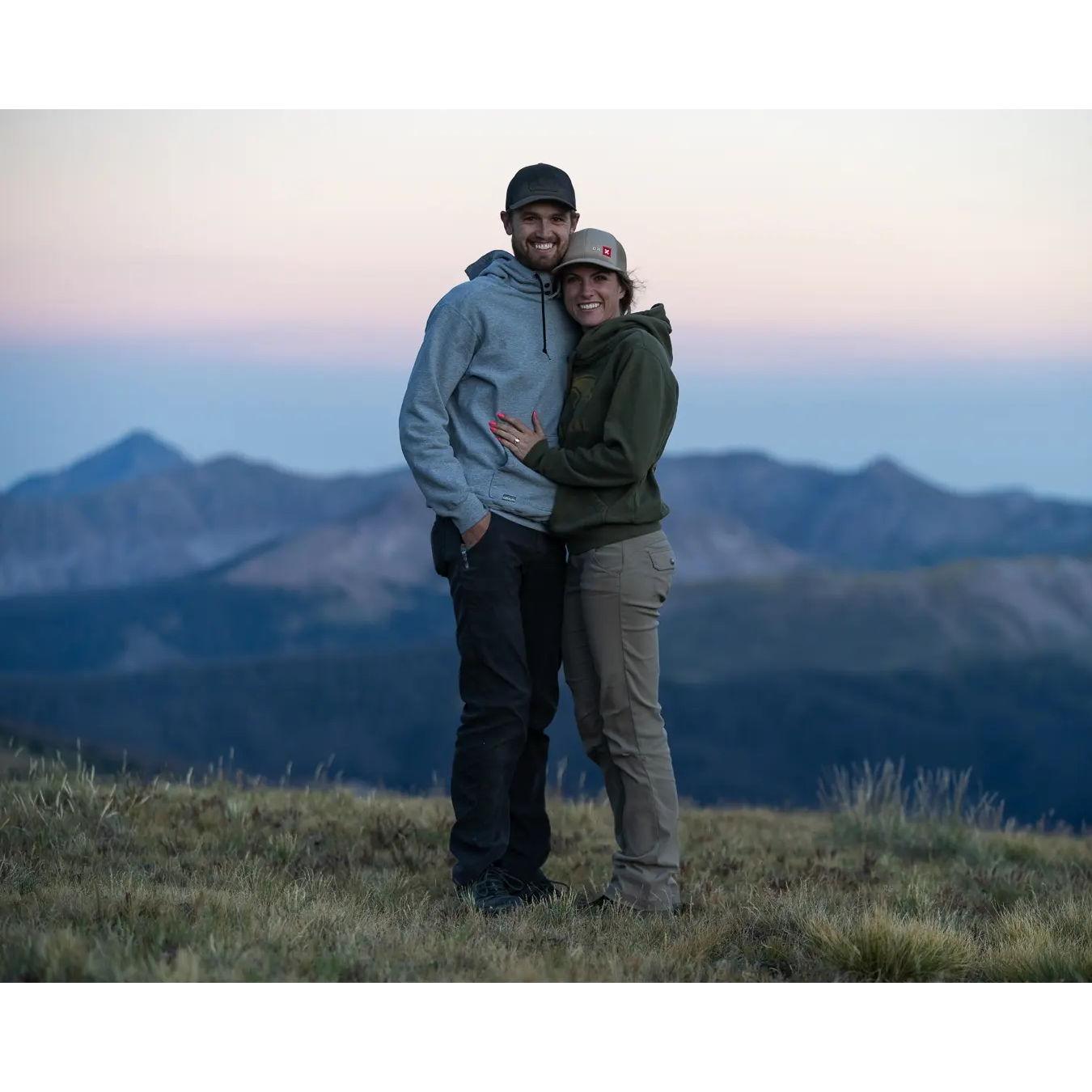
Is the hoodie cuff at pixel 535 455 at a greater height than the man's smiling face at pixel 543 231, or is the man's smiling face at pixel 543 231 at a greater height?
the man's smiling face at pixel 543 231

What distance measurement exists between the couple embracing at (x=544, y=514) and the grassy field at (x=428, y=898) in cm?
42

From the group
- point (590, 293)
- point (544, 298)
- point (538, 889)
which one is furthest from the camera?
point (538, 889)

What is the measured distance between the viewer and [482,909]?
5.14 meters

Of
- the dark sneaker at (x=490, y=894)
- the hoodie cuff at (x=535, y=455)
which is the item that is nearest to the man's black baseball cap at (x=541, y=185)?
the hoodie cuff at (x=535, y=455)

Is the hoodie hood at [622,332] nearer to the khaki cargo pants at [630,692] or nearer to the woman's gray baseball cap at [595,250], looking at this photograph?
the woman's gray baseball cap at [595,250]

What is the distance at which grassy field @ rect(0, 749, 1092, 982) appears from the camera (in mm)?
4199

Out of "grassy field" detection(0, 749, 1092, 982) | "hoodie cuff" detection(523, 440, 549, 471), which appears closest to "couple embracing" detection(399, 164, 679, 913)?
"hoodie cuff" detection(523, 440, 549, 471)

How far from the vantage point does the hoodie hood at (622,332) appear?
16.8 feet

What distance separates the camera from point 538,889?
5645 millimetres

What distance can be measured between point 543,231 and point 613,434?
86cm

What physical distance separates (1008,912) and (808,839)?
243 cm

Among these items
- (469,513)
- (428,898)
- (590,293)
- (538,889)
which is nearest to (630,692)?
(469,513)

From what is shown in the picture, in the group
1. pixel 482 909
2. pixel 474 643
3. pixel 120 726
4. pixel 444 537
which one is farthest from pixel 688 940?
pixel 120 726

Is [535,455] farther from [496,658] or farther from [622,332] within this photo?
[496,658]
